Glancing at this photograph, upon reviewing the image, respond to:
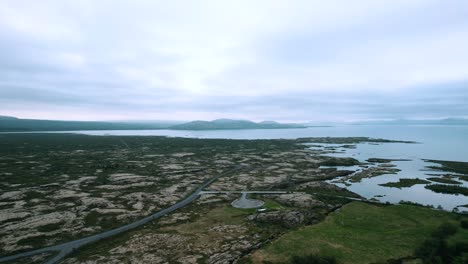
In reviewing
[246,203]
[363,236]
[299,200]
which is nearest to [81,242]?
[246,203]

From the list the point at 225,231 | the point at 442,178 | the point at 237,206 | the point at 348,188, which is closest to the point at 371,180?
the point at 348,188

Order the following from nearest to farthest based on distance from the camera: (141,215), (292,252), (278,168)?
(292,252), (141,215), (278,168)

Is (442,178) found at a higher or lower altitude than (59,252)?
higher

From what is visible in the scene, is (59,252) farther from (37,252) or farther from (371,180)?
(371,180)

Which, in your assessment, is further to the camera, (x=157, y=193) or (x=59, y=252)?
(x=157, y=193)

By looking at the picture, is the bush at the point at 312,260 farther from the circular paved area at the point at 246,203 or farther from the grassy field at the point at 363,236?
the circular paved area at the point at 246,203

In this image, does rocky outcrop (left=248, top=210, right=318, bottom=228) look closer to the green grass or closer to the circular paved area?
the circular paved area

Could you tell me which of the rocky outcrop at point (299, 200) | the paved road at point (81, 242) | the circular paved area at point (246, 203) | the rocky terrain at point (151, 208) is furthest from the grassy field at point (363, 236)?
the paved road at point (81, 242)

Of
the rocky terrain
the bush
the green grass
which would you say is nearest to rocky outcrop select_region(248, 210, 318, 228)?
the rocky terrain
